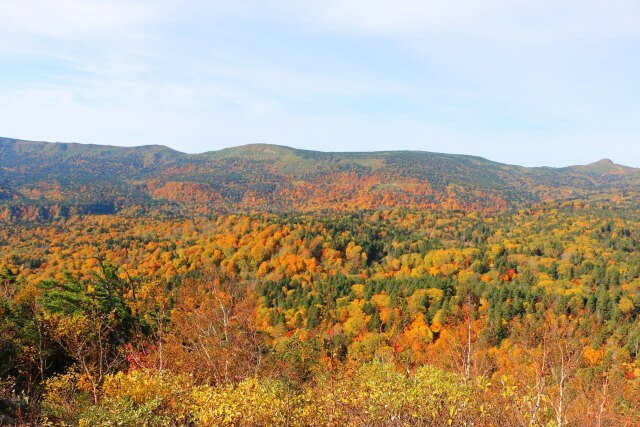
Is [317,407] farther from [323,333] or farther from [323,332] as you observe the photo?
[323,332]

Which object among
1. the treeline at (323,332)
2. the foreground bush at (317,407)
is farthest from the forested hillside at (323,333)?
the treeline at (323,332)

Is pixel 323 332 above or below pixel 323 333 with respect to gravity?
below

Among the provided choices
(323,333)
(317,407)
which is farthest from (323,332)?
(317,407)

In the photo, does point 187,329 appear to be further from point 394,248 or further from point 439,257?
point 394,248

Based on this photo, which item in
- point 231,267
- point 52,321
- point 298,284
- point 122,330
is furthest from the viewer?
point 231,267

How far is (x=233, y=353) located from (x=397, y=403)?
59.5ft

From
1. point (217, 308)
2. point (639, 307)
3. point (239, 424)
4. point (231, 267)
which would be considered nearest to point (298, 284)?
point (231, 267)

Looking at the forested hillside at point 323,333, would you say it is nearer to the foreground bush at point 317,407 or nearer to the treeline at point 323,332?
the foreground bush at point 317,407

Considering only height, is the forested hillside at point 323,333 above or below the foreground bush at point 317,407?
below

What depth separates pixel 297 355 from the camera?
1750 inches

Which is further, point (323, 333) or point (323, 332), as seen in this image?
point (323, 332)

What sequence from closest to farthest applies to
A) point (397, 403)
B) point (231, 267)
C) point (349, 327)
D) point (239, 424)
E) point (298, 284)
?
point (397, 403) → point (239, 424) → point (349, 327) → point (298, 284) → point (231, 267)

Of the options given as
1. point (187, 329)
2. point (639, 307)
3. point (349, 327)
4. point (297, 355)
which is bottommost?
point (349, 327)

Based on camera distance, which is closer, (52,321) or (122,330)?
(52,321)
